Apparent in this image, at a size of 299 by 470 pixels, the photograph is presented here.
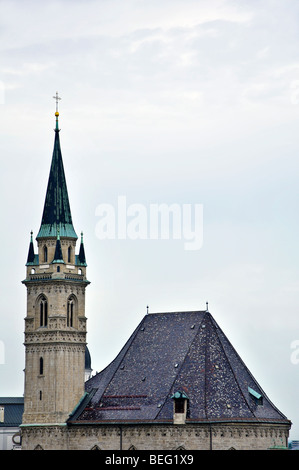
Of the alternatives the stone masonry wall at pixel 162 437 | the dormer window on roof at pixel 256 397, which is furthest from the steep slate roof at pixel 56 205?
the dormer window on roof at pixel 256 397

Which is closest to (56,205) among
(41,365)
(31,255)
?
(31,255)

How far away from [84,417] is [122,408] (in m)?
3.84

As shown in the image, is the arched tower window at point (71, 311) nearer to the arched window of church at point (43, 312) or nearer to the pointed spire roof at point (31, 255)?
the arched window of church at point (43, 312)

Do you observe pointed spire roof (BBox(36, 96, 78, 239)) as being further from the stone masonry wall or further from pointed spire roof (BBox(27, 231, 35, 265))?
the stone masonry wall

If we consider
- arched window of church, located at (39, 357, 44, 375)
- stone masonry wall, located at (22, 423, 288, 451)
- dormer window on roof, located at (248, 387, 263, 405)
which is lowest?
stone masonry wall, located at (22, 423, 288, 451)

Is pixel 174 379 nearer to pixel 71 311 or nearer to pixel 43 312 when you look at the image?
pixel 71 311

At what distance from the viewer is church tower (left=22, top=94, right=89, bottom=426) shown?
388 ft

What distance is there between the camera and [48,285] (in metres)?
120

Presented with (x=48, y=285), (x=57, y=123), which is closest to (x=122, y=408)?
(x=48, y=285)

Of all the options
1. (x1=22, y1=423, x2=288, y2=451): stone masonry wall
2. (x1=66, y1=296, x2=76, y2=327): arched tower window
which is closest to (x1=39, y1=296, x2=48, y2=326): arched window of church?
(x1=66, y1=296, x2=76, y2=327): arched tower window

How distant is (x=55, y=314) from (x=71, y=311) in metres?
2.17
